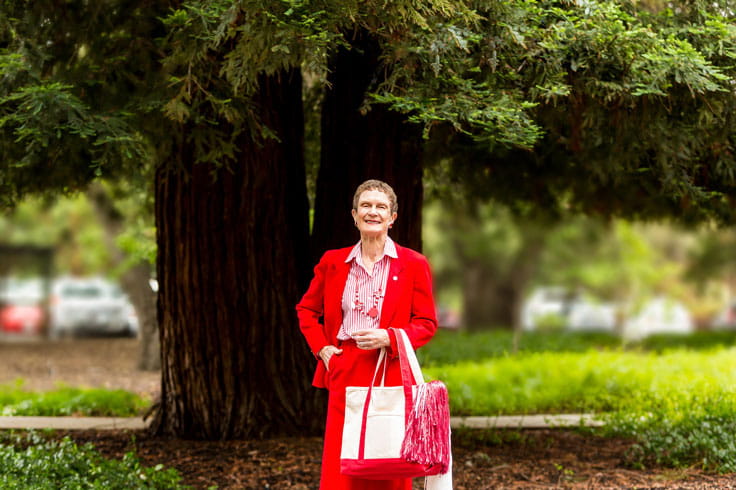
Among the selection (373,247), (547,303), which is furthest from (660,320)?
(373,247)

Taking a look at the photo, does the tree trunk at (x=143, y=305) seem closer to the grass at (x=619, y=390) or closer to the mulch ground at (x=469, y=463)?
the mulch ground at (x=469, y=463)

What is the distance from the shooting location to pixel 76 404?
8055 millimetres

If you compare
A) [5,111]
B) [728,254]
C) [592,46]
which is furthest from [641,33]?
[728,254]

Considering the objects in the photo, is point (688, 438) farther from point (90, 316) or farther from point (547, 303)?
point (547, 303)

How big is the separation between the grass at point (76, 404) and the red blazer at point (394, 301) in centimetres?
458

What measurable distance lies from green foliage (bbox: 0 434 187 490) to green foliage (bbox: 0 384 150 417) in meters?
2.38

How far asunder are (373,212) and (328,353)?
75cm

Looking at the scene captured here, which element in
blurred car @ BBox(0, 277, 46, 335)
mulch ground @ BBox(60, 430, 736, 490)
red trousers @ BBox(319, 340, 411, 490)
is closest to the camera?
red trousers @ BBox(319, 340, 411, 490)

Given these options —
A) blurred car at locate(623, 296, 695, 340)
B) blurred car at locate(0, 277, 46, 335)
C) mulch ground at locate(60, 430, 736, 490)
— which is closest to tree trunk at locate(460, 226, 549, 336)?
blurred car at locate(623, 296, 695, 340)

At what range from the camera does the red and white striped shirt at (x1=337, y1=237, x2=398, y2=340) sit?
395 centimetres

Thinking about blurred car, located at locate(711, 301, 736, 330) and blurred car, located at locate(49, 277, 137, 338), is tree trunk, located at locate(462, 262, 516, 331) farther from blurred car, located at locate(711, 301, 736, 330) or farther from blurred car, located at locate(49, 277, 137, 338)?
blurred car, located at locate(711, 301, 736, 330)

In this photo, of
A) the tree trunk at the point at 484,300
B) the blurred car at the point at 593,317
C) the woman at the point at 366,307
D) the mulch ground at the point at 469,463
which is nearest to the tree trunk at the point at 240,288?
the mulch ground at the point at 469,463

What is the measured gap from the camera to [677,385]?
8039mm

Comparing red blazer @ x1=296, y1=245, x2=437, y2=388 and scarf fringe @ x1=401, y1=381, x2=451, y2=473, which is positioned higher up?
red blazer @ x1=296, y1=245, x2=437, y2=388
